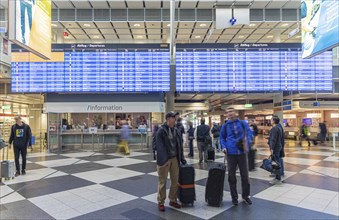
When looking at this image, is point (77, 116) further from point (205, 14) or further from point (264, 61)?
point (264, 61)

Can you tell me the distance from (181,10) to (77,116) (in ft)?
28.8

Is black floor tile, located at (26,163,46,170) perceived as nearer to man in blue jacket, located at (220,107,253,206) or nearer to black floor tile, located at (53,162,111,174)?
black floor tile, located at (53,162,111,174)

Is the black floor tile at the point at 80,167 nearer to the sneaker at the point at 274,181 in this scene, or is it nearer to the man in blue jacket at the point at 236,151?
the man in blue jacket at the point at 236,151

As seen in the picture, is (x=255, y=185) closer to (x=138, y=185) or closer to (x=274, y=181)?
(x=274, y=181)

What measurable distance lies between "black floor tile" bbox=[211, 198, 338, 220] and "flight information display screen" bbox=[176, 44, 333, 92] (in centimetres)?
836

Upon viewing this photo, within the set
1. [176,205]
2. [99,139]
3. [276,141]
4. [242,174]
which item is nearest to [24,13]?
[176,205]

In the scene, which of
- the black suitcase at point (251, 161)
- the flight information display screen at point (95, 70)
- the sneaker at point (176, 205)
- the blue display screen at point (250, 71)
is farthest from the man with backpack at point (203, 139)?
the sneaker at point (176, 205)

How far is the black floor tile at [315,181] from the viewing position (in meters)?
6.20

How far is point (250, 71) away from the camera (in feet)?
41.3

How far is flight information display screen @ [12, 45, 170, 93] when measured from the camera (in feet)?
40.4

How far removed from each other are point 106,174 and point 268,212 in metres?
4.74

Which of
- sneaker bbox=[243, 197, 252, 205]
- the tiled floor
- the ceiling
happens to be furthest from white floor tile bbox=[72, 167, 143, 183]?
the ceiling

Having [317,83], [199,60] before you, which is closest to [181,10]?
[199,60]

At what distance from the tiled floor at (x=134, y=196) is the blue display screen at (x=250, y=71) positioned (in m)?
5.32
